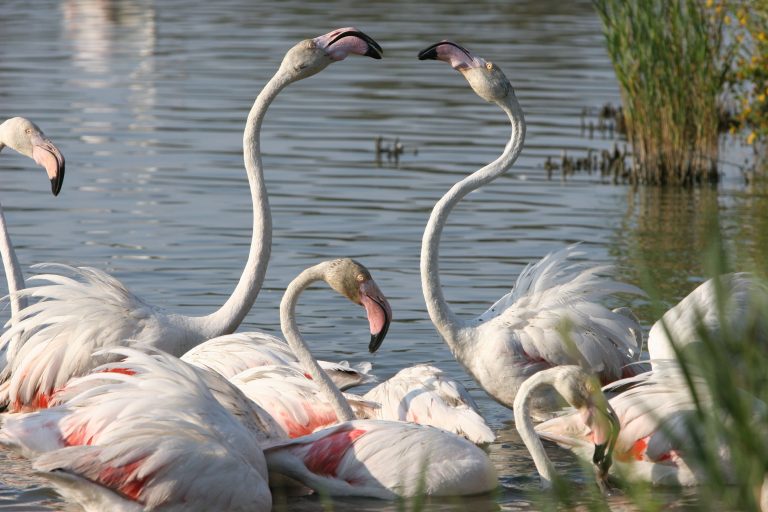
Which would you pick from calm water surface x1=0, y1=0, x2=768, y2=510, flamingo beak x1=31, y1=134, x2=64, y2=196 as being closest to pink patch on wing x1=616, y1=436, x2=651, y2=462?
calm water surface x1=0, y1=0, x2=768, y2=510

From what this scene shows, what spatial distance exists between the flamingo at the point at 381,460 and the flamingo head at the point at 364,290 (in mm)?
457

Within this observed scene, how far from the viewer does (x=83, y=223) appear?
1090 centimetres

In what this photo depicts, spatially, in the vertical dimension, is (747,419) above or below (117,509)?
above

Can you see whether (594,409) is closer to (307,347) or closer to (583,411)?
(583,411)

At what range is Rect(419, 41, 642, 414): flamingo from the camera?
21.0 feet

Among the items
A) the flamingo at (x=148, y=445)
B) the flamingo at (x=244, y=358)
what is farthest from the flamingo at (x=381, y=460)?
the flamingo at (x=244, y=358)

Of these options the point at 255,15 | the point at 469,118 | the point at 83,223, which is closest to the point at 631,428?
the point at 83,223

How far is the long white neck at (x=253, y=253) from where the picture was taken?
21.5ft

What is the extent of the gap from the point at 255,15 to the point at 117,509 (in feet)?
78.4

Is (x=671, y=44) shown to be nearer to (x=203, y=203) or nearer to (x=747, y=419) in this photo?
(x=203, y=203)

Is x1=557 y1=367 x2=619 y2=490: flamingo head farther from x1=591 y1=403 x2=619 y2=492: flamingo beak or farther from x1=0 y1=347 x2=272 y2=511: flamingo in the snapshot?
x1=0 y1=347 x2=272 y2=511: flamingo

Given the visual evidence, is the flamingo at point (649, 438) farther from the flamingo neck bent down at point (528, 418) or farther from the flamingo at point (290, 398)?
the flamingo at point (290, 398)

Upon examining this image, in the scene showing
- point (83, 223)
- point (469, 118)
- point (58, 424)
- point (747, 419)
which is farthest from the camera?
point (469, 118)

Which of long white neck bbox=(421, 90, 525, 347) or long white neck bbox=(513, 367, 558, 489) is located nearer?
long white neck bbox=(513, 367, 558, 489)
